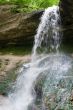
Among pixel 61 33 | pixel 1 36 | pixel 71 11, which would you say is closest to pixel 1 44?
pixel 1 36

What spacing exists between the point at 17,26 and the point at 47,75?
16.0 feet

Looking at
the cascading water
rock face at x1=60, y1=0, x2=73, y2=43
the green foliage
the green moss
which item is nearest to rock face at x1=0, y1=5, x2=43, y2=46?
the green moss

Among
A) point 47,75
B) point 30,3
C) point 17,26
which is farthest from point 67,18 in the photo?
point 30,3

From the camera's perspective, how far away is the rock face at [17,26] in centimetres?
1414

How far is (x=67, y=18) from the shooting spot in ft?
41.2

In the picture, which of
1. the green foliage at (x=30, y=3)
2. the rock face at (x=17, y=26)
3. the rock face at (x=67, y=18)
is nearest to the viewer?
the rock face at (x=67, y=18)

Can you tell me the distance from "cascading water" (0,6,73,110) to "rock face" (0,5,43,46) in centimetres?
38

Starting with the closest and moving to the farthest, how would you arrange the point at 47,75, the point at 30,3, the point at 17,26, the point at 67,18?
the point at 47,75, the point at 67,18, the point at 17,26, the point at 30,3

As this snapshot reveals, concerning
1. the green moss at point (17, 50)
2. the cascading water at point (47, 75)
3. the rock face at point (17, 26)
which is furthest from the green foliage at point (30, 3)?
the green moss at point (17, 50)

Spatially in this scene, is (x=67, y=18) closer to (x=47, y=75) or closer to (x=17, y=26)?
(x=17, y=26)

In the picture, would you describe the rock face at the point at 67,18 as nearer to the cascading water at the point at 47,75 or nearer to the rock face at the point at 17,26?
the cascading water at the point at 47,75

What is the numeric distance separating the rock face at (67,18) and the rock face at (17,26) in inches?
58.9

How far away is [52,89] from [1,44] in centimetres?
651

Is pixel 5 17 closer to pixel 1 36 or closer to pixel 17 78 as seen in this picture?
pixel 1 36
